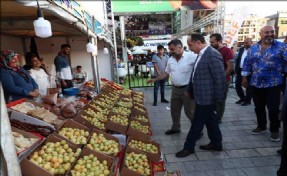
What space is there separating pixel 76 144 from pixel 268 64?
324cm

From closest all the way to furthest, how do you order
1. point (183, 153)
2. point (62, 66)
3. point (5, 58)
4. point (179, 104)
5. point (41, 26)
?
point (41, 26)
point (5, 58)
point (183, 153)
point (179, 104)
point (62, 66)

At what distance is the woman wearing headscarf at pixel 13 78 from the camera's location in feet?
9.57

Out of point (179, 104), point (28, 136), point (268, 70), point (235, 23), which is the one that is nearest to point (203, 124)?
point (179, 104)

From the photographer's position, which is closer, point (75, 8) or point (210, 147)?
point (75, 8)

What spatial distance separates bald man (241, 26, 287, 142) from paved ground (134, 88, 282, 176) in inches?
19.3

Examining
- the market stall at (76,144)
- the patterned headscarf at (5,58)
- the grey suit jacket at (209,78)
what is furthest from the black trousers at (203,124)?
the patterned headscarf at (5,58)

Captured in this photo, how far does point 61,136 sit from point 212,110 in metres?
2.18

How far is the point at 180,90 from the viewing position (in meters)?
4.12

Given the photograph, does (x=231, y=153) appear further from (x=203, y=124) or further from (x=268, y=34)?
(x=268, y=34)

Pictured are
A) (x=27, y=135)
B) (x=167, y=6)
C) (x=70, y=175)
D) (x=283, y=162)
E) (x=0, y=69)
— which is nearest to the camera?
(x=70, y=175)

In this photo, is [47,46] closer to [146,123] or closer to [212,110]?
[146,123]

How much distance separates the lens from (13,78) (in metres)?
3.03

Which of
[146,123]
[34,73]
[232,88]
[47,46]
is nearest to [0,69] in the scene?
[34,73]

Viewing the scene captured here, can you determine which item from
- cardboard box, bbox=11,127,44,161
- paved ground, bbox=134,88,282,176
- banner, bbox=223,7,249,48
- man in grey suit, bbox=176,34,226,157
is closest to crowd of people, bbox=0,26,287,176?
man in grey suit, bbox=176,34,226,157
